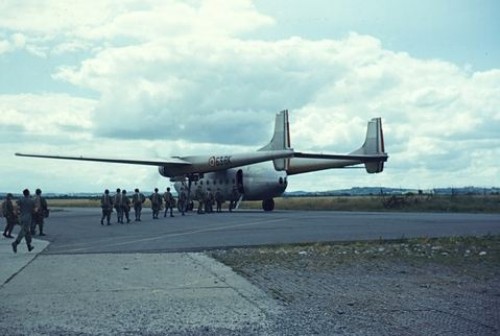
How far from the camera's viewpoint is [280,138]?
41.0 meters

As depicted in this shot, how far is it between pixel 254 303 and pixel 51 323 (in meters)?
2.65

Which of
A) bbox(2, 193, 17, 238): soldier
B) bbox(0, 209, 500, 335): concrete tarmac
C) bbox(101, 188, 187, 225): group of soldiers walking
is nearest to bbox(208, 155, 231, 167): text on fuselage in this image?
bbox(101, 188, 187, 225): group of soldiers walking

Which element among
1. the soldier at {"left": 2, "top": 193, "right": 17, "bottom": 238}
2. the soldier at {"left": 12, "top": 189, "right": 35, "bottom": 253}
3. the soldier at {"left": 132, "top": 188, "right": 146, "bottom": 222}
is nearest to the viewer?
the soldier at {"left": 12, "top": 189, "right": 35, "bottom": 253}

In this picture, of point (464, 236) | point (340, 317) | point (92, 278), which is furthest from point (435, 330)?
point (464, 236)

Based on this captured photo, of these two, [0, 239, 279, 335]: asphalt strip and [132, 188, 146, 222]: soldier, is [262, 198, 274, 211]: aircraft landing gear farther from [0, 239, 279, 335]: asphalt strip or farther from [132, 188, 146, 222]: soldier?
[0, 239, 279, 335]: asphalt strip

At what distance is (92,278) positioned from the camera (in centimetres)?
1088

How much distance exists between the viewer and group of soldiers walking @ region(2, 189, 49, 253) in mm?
15875

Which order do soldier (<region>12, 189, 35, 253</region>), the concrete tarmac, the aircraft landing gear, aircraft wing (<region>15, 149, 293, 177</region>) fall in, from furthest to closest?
the aircraft landing gear < aircraft wing (<region>15, 149, 293, 177</region>) < soldier (<region>12, 189, 35, 253</region>) < the concrete tarmac

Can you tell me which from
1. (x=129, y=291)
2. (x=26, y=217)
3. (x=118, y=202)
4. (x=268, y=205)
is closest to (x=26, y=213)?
(x=26, y=217)

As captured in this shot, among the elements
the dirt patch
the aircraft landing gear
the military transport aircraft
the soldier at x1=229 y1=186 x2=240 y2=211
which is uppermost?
the military transport aircraft

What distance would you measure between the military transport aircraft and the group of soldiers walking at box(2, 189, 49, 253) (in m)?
19.0

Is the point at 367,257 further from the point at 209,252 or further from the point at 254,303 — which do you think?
the point at 254,303

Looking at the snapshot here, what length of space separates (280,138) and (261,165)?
331cm

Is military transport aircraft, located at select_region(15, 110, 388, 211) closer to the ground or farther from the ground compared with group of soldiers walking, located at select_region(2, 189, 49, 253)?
farther from the ground
